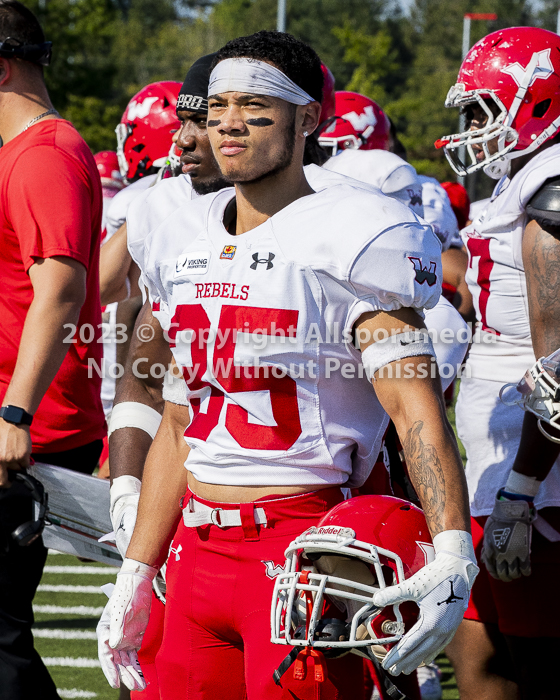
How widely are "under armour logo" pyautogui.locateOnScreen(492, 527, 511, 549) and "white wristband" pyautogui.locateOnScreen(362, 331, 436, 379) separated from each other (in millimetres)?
1085

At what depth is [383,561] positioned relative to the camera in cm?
207

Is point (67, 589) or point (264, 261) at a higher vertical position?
point (264, 261)

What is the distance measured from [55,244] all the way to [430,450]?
1.54 meters

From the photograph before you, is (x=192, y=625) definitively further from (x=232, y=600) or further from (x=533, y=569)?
(x=533, y=569)

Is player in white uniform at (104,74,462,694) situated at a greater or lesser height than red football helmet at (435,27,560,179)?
lesser

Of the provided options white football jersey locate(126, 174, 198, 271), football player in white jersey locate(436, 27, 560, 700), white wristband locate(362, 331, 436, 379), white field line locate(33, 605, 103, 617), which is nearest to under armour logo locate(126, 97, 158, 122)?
white football jersey locate(126, 174, 198, 271)

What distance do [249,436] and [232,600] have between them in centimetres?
37

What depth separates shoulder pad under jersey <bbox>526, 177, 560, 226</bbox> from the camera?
9.28 feet

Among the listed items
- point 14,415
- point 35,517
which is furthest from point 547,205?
point 35,517

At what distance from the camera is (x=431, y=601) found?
190cm

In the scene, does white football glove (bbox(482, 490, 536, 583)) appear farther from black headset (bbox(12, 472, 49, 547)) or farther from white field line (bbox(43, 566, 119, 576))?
white field line (bbox(43, 566, 119, 576))

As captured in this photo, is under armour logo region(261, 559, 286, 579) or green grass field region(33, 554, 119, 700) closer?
under armour logo region(261, 559, 286, 579)

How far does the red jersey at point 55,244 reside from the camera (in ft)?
10.3

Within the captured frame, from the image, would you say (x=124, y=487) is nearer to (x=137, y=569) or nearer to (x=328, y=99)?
(x=137, y=569)
